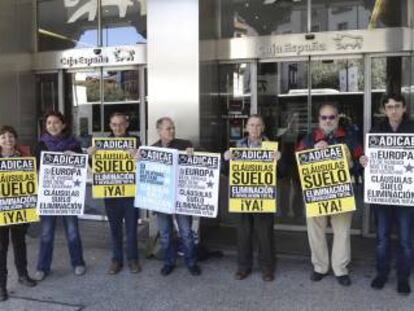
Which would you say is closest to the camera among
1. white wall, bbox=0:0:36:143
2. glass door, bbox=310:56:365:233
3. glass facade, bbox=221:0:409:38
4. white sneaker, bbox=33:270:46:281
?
white sneaker, bbox=33:270:46:281

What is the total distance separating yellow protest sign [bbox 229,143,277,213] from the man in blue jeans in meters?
0.61

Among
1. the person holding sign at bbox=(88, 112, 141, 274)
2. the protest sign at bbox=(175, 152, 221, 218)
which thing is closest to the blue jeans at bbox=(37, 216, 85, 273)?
the person holding sign at bbox=(88, 112, 141, 274)

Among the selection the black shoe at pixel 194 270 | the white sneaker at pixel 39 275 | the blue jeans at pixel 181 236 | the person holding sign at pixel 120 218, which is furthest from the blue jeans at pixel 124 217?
the white sneaker at pixel 39 275

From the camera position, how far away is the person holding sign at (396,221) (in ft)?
18.5

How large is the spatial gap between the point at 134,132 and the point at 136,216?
10.3 ft

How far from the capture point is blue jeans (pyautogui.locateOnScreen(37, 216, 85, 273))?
6405 mm

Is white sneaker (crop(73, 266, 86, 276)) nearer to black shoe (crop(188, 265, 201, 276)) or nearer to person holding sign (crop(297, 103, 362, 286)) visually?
black shoe (crop(188, 265, 201, 276))

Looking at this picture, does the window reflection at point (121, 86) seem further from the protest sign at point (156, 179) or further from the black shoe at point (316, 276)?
the black shoe at point (316, 276)

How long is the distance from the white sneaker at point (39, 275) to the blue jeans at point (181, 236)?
53.1 inches

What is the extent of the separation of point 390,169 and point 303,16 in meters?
3.60

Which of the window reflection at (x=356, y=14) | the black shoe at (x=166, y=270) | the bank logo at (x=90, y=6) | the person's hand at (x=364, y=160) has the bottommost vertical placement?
the black shoe at (x=166, y=270)

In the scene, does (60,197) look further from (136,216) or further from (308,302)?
(308,302)

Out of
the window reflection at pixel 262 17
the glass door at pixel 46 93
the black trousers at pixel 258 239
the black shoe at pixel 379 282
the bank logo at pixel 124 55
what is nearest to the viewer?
the black shoe at pixel 379 282

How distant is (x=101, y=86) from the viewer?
9742 mm
